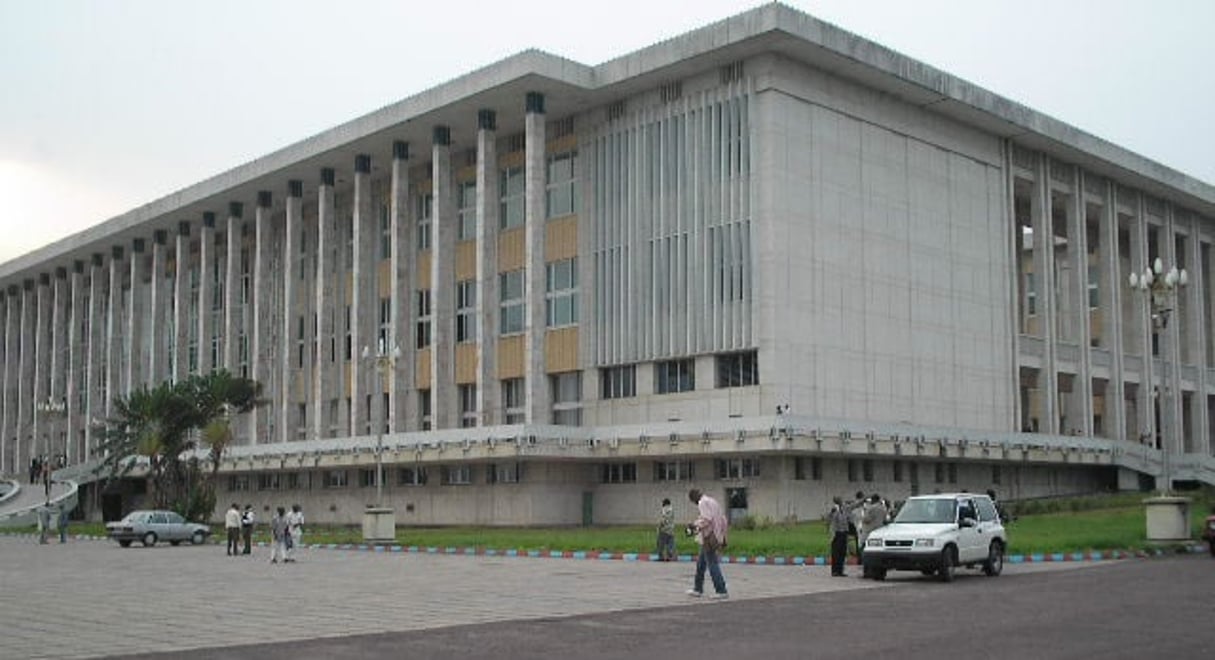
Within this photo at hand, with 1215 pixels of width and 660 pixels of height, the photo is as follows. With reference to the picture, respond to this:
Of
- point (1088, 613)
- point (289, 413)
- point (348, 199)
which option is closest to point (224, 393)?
point (289, 413)

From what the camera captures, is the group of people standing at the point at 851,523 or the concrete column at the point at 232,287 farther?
the concrete column at the point at 232,287

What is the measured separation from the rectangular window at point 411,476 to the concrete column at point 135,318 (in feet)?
118

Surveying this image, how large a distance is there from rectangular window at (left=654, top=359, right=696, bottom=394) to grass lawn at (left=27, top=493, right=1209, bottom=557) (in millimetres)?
6956

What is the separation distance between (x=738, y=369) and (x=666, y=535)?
74.0 feet

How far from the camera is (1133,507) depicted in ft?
179

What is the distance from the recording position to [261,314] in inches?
3226

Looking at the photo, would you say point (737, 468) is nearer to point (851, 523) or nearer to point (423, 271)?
point (851, 523)

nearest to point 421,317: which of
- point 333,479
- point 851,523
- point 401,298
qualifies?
point 401,298

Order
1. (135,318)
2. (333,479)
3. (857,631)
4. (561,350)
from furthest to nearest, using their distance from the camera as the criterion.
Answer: (135,318) < (333,479) < (561,350) < (857,631)

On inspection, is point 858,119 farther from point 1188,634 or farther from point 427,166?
point 1188,634

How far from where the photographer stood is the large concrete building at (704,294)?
5634cm

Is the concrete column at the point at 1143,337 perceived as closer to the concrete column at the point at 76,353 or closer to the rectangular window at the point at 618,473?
the rectangular window at the point at 618,473

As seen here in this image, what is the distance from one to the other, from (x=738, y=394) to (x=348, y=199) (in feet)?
110

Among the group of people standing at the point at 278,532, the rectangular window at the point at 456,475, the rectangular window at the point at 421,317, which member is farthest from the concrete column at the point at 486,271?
the group of people standing at the point at 278,532
